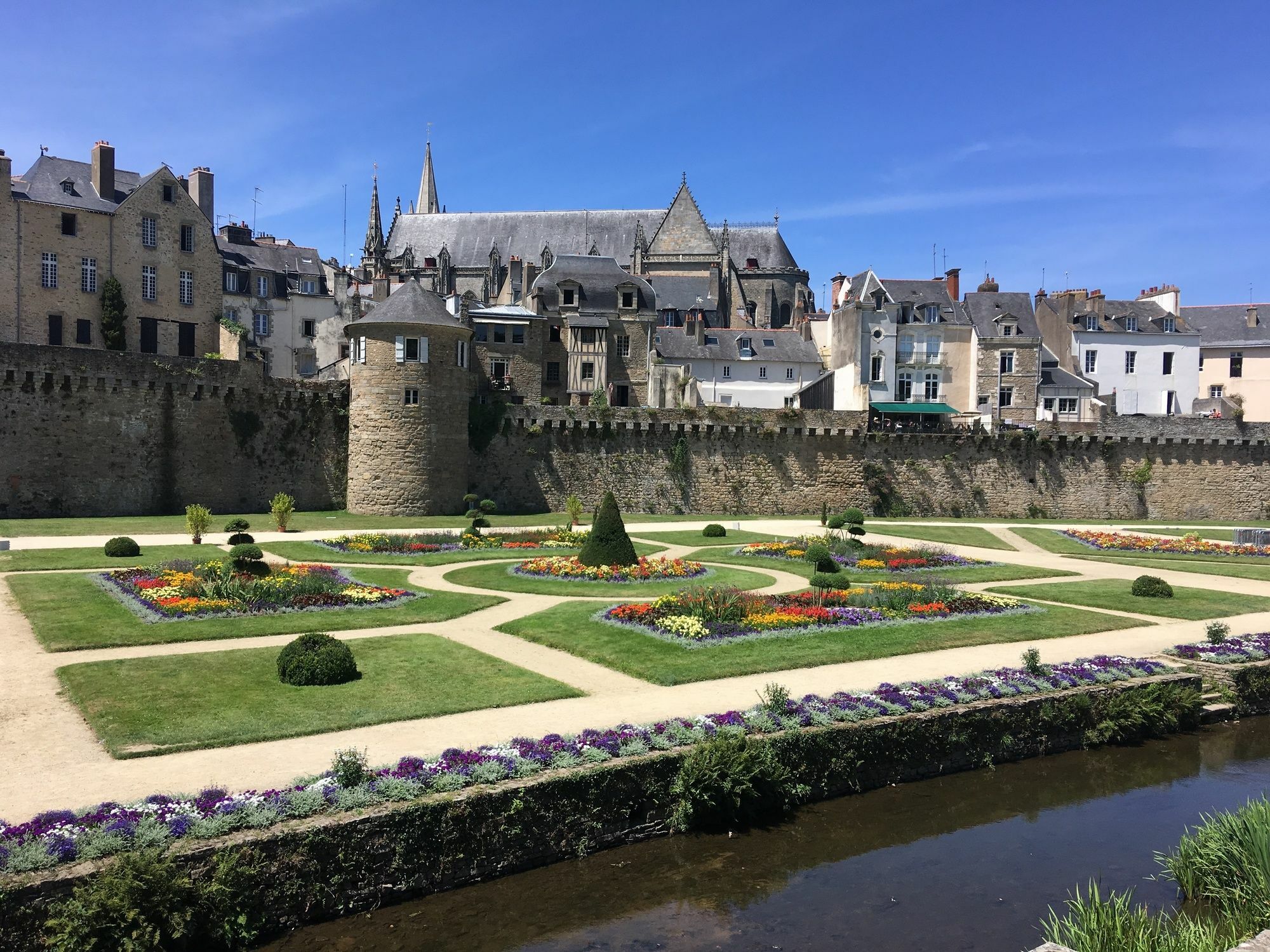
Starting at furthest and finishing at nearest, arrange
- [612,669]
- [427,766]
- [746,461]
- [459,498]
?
[746,461]
[459,498]
[612,669]
[427,766]

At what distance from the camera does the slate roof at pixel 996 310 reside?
56.0 meters

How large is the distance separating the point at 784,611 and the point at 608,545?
6668 mm

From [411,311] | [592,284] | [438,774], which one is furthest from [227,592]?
[592,284]

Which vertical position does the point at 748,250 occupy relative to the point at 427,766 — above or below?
above

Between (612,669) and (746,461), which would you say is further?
(746,461)

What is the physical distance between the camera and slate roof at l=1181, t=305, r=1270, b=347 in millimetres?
62688

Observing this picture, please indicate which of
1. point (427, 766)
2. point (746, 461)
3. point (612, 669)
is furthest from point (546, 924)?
point (746, 461)

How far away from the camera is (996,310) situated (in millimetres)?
57156

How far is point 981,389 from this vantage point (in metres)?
55.3

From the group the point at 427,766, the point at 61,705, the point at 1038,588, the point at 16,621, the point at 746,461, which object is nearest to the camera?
the point at 427,766

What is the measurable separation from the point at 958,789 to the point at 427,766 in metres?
6.81

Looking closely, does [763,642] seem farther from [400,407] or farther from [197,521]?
[400,407]

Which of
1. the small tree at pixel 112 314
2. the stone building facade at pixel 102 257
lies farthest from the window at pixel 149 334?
the small tree at pixel 112 314

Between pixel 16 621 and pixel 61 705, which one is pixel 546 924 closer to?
pixel 61 705
